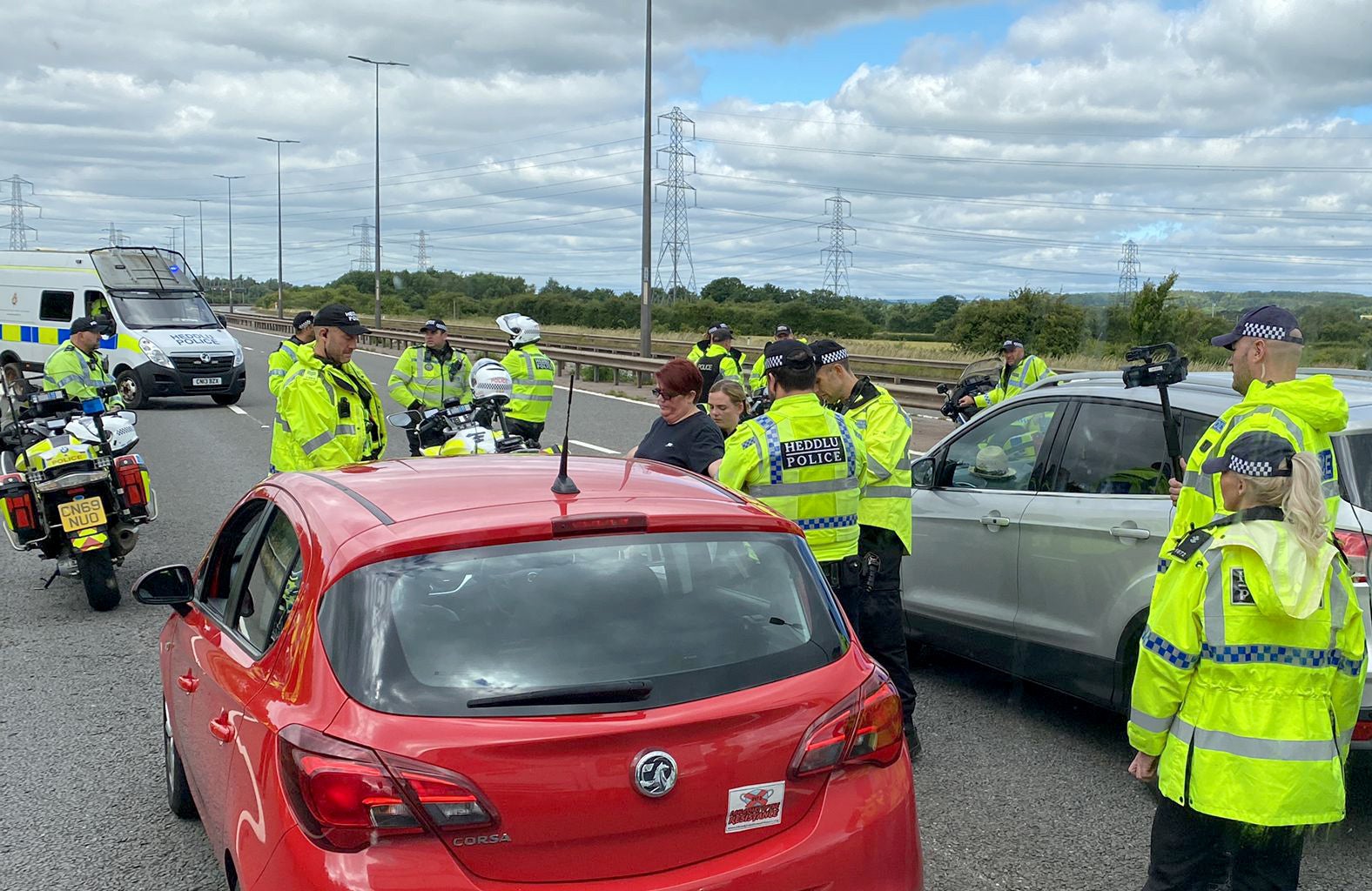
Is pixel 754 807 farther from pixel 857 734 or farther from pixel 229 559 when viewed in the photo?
pixel 229 559

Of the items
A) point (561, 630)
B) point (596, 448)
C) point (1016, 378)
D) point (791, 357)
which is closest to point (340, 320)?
point (791, 357)

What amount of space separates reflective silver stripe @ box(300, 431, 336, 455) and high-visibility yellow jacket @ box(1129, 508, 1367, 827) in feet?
16.0

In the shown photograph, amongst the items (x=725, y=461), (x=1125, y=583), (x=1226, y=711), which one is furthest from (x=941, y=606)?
(x=1226, y=711)

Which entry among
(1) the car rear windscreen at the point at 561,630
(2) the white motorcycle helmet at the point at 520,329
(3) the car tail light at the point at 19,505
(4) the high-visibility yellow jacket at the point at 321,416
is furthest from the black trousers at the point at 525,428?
(1) the car rear windscreen at the point at 561,630

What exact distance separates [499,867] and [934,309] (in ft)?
242

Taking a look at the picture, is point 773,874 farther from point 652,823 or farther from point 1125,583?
point 1125,583

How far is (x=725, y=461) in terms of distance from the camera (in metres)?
4.79

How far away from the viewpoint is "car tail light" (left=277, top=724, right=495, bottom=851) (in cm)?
237

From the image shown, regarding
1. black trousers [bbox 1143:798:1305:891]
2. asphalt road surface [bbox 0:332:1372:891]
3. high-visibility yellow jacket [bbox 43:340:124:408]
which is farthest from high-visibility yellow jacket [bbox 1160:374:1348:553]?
high-visibility yellow jacket [bbox 43:340:124:408]

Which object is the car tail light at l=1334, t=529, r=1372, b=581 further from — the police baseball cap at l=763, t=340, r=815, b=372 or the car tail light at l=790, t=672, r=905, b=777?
the car tail light at l=790, t=672, r=905, b=777

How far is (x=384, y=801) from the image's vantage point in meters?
2.37

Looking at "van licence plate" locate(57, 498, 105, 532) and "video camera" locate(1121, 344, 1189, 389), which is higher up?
"video camera" locate(1121, 344, 1189, 389)

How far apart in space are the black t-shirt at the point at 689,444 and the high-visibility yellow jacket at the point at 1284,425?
8.00ft

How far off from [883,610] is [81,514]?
5442mm
